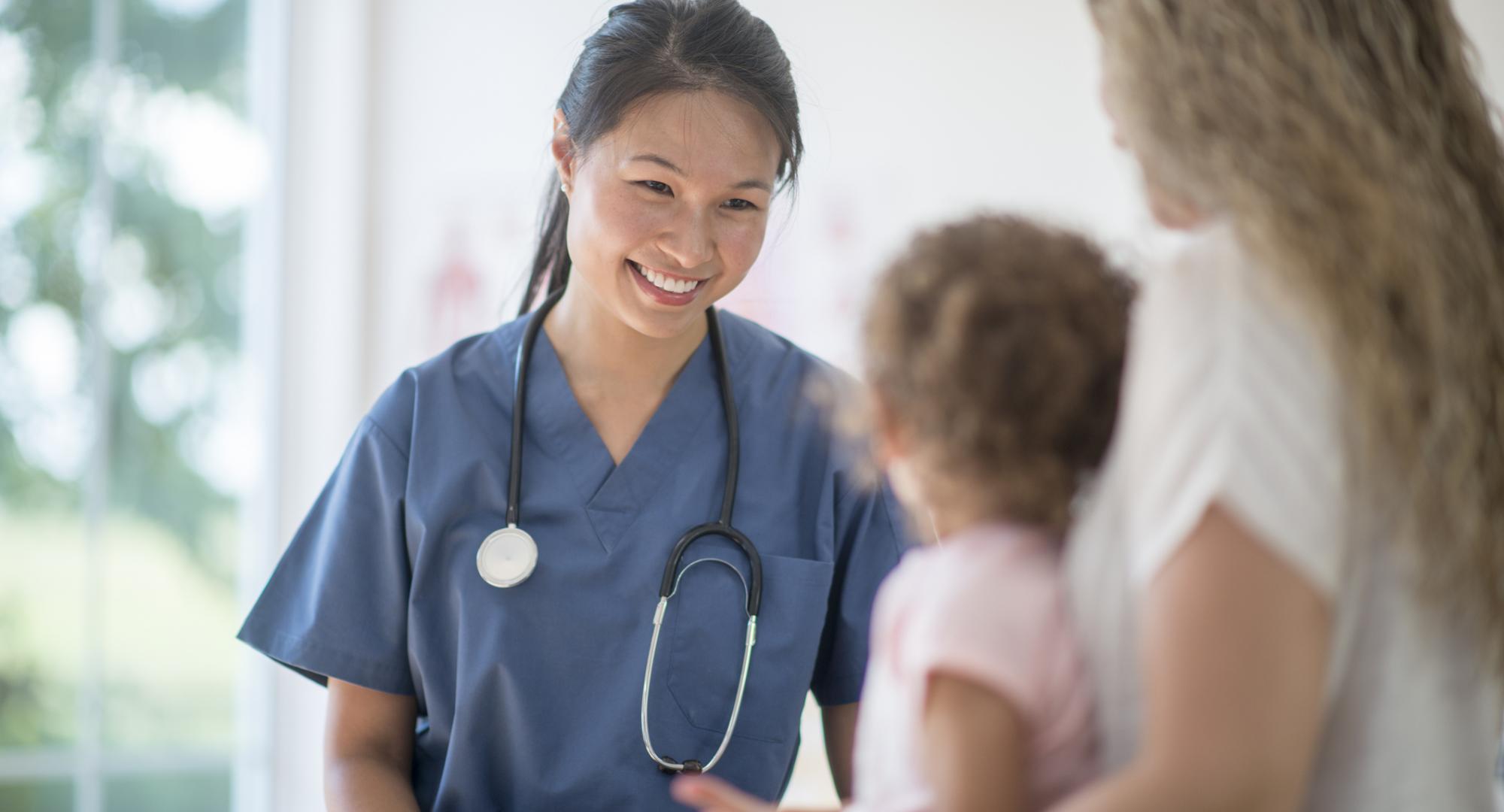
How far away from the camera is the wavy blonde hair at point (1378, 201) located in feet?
2.34

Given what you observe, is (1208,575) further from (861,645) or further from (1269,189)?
(861,645)

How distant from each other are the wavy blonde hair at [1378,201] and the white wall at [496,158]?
2400 millimetres

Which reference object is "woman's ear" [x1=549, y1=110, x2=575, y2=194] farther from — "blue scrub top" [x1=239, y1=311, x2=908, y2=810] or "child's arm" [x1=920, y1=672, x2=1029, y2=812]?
"child's arm" [x1=920, y1=672, x2=1029, y2=812]

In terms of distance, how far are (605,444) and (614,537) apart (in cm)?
13

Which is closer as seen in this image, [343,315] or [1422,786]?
[1422,786]

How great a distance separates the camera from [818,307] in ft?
10.7

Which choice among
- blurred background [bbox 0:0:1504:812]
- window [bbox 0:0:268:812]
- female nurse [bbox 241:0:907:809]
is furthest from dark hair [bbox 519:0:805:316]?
window [bbox 0:0:268:812]

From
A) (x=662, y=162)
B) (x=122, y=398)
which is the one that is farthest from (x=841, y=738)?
(x=122, y=398)

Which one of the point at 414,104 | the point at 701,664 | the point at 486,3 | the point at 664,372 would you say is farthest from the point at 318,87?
the point at 701,664

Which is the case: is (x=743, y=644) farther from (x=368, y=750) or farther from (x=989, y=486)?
(x=989, y=486)

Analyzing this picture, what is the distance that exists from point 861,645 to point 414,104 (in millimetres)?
2448

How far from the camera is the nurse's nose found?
1.44 m

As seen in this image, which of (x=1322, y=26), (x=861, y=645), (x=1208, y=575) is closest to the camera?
(x=1208, y=575)

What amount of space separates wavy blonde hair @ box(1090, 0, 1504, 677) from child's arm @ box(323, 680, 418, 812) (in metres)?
1.09
